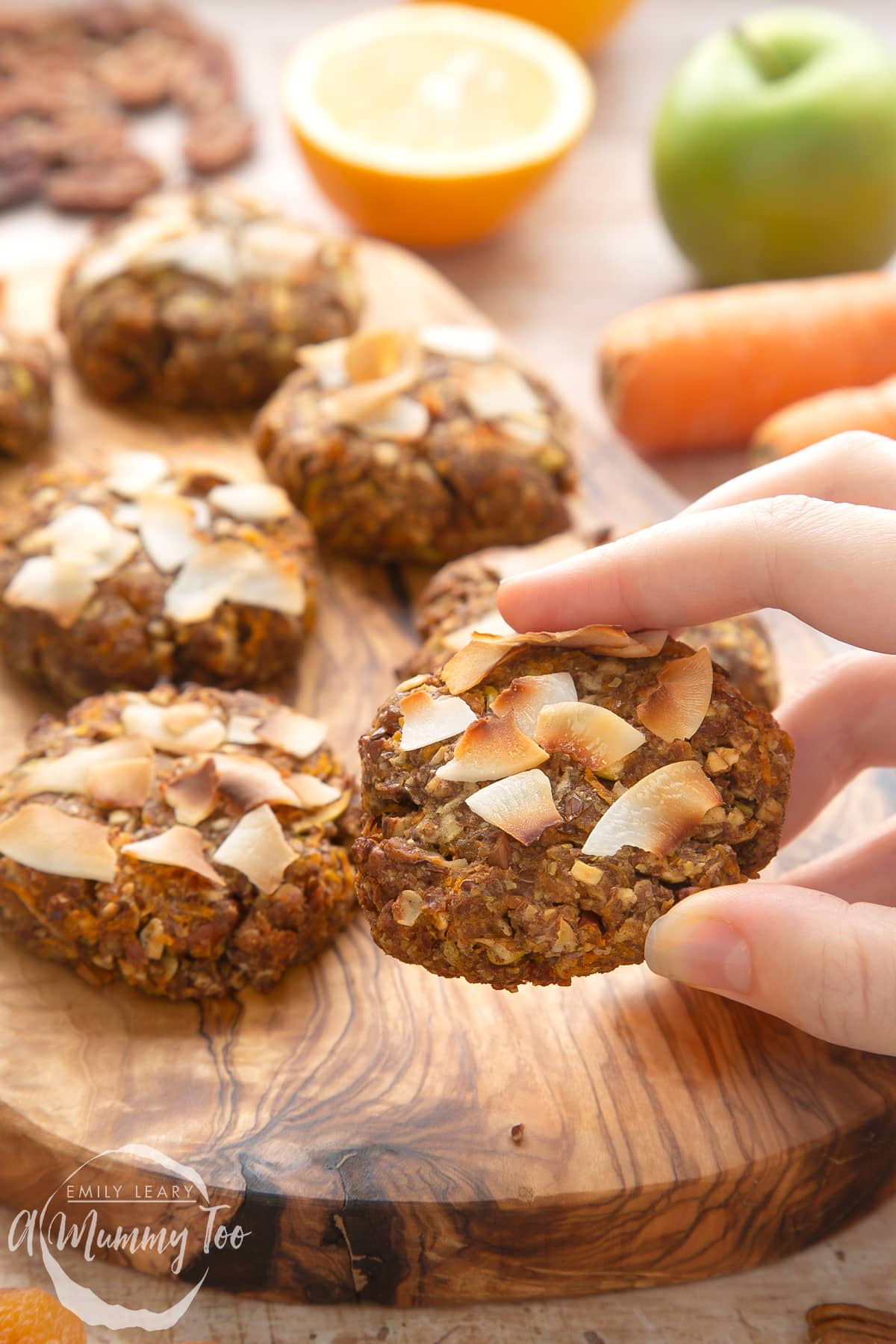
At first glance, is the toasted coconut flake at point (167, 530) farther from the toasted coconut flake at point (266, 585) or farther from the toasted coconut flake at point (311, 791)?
the toasted coconut flake at point (311, 791)

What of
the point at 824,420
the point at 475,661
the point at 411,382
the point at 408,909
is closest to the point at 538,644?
the point at 475,661

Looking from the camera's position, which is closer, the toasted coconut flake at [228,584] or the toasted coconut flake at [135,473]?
the toasted coconut flake at [228,584]

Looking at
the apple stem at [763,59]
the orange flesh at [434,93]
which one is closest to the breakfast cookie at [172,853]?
the orange flesh at [434,93]

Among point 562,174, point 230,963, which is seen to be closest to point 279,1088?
point 230,963

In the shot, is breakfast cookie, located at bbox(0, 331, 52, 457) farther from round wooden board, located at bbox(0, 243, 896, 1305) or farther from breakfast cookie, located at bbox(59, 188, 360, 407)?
round wooden board, located at bbox(0, 243, 896, 1305)

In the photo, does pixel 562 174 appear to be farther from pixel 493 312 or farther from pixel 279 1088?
pixel 279 1088

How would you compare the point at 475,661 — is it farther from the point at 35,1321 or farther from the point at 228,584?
the point at 35,1321

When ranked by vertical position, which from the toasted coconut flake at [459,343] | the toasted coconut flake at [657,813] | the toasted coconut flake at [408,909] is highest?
the toasted coconut flake at [657,813]
